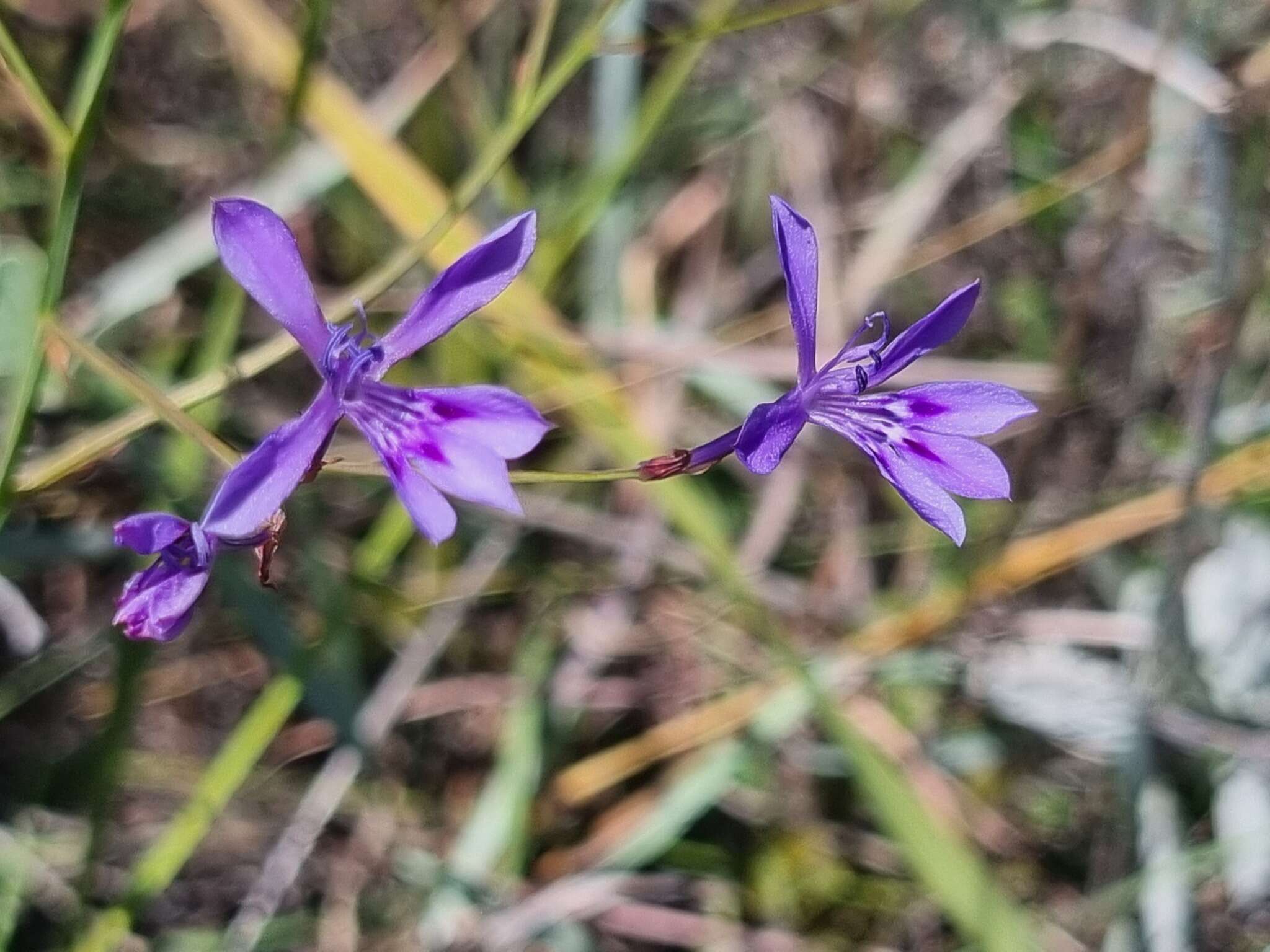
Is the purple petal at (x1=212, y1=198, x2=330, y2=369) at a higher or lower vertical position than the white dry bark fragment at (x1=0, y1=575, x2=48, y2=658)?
higher

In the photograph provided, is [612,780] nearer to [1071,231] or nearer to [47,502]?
[47,502]

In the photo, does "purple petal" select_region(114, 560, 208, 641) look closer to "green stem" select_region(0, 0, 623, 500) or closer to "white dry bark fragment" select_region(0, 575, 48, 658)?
"green stem" select_region(0, 0, 623, 500)

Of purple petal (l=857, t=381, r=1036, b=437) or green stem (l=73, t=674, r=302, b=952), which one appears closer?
purple petal (l=857, t=381, r=1036, b=437)

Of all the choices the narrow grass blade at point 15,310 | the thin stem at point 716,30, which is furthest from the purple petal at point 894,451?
the narrow grass blade at point 15,310

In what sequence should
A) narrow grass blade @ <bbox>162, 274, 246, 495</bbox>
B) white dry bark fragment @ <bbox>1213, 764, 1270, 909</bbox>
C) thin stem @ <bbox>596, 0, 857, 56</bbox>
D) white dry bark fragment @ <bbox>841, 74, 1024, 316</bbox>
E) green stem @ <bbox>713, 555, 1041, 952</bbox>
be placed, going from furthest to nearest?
white dry bark fragment @ <bbox>841, 74, 1024, 316</bbox> < white dry bark fragment @ <bbox>1213, 764, 1270, 909</bbox> < narrow grass blade @ <bbox>162, 274, 246, 495</bbox> < green stem @ <bbox>713, 555, 1041, 952</bbox> < thin stem @ <bbox>596, 0, 857, 56</bbox>

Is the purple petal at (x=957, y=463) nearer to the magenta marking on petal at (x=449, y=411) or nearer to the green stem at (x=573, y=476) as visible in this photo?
the green stem at (x=573, y=476)

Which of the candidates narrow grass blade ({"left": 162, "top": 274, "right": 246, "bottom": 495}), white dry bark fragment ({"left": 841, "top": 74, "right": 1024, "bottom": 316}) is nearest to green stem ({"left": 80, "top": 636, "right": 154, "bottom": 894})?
narrow grass blade ({"left": 162, "top": 274, "right": 246, "bottom": 495})

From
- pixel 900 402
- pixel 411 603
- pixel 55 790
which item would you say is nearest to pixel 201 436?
pixel 900 402
